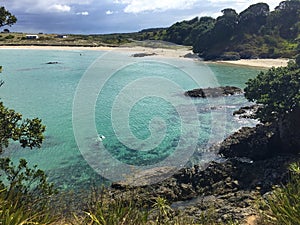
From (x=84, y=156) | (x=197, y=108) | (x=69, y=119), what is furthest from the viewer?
(x=197, y=108)

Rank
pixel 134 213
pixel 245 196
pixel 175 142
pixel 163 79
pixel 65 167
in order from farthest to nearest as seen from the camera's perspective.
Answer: pixel 163 79, pixel 175 142, pixel 65 167, pixel 245 196, pixel 134 213

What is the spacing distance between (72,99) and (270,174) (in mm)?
29562

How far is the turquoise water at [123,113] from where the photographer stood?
21828mm

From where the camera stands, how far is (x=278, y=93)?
21734 mm

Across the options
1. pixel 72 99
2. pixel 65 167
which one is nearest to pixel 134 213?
pixel 65 167

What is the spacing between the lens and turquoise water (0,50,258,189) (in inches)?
859

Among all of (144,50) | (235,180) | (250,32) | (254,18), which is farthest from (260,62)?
(235,180)

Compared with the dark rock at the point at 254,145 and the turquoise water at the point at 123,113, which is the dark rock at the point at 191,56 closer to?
the turquoise water at the point at 123,113

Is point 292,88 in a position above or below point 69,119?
above

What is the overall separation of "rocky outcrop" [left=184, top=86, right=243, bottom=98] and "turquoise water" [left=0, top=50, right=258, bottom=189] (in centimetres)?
176

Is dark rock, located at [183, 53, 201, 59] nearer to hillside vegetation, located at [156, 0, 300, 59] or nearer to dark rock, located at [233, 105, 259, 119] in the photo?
hillside vegetation, located at [156, 0, 300, 59]

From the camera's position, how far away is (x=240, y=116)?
1276 inches

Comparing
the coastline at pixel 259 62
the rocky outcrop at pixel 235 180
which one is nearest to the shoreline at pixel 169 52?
the coastline at pixel 259 62

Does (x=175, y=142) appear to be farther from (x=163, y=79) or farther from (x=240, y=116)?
(x=163, y=79)
